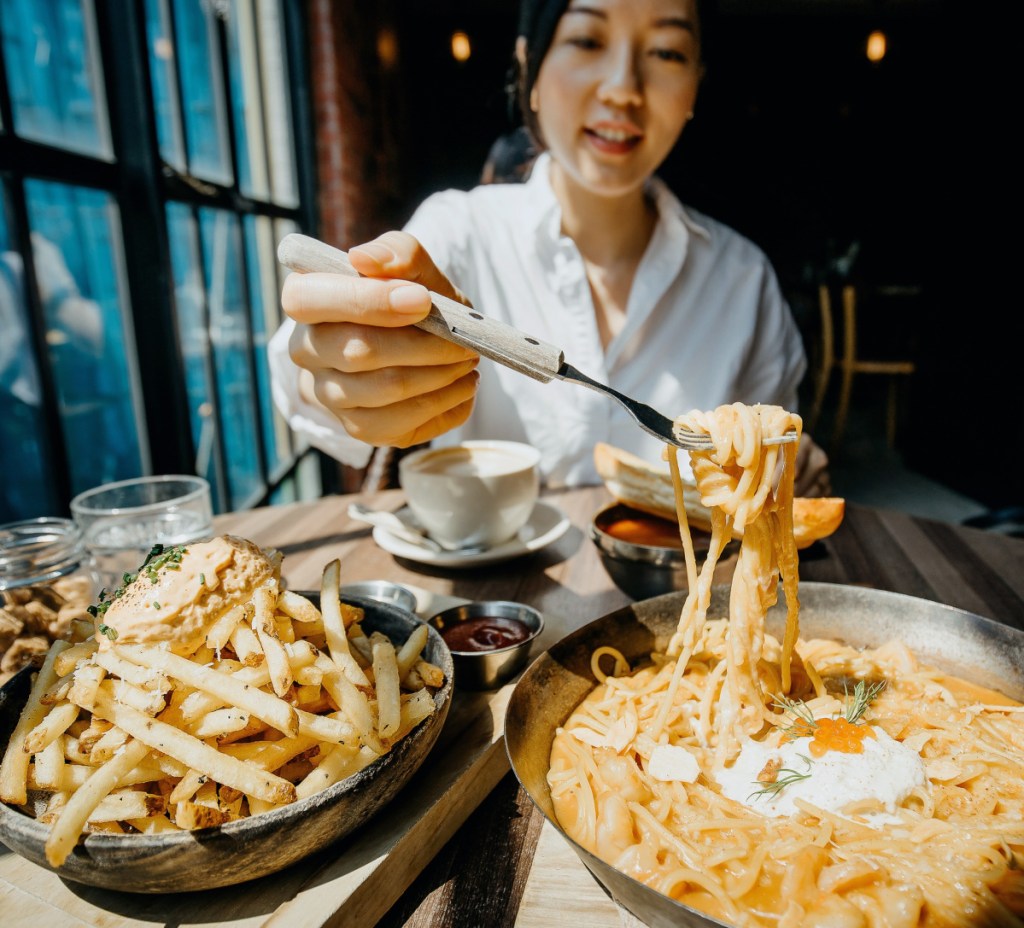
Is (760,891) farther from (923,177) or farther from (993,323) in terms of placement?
(923,177)

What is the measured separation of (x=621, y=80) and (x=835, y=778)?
2577mm

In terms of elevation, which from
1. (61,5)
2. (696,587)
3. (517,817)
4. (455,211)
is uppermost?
(61,5)

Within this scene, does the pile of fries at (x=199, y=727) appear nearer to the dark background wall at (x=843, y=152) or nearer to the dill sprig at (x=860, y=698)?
the dill sprig at (x=860, y=698)

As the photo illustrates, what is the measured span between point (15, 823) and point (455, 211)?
10.5ft

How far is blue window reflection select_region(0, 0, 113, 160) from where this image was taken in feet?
Result: 8.23

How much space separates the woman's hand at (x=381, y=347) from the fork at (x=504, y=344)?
1.4 inches

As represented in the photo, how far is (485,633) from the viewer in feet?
5.22

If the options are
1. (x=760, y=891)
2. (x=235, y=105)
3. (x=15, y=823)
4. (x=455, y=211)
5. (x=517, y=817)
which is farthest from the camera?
(x=235, y=105)

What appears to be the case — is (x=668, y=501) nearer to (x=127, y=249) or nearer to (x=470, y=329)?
(x=470, y=329)

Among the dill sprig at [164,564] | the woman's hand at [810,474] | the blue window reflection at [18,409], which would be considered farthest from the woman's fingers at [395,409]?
the blue window reflection at [18,409]

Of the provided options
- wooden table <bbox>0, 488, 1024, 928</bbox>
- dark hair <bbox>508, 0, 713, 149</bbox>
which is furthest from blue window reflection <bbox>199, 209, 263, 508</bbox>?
wooden table <bbox>0, 488, 1024, 928</bbox>

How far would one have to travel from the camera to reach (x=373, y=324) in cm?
139

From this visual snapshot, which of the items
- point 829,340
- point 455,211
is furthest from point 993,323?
point 455,211

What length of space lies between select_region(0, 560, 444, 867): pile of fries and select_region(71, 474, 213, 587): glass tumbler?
896mm
